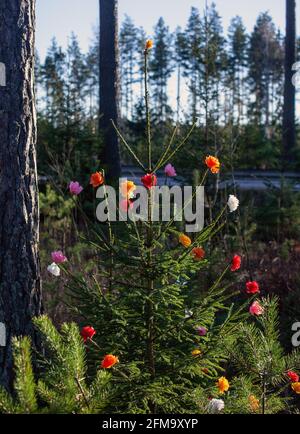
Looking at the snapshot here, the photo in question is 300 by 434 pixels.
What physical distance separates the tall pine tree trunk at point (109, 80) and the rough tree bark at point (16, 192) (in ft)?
26.6

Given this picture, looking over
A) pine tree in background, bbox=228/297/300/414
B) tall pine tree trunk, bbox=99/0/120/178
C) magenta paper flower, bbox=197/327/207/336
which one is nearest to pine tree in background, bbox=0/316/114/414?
pine tree in background, bbox=228/297/300/414

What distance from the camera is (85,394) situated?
2768 mm

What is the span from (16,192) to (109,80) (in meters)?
8.82

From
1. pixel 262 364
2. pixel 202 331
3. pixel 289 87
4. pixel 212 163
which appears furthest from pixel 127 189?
pixel 289 87

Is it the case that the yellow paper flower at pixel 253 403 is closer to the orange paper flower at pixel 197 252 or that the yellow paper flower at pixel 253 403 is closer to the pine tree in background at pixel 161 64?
the orange paper flower at pixel 197 252

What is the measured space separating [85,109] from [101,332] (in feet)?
32.2

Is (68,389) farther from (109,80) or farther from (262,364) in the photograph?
(109,80)

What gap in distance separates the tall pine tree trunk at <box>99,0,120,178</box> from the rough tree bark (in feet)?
26.6

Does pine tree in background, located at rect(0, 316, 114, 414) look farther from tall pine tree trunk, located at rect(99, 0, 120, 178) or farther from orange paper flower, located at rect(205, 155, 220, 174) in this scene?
tall pine tree trunk, located at rect(99, 0, 120, 178)

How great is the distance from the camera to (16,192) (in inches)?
165

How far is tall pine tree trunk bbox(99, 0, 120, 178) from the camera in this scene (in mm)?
12359

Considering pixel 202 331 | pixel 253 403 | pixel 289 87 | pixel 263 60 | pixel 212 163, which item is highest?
pixel 263 60
